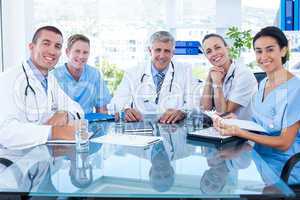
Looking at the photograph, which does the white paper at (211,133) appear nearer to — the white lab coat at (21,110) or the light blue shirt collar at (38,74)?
the white lab coat at (21,110)

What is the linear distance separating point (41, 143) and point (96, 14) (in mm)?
2596

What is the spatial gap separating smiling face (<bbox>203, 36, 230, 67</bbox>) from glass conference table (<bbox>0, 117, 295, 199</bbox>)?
1127mm

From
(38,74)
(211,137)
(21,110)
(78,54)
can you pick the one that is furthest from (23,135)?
(78,54)

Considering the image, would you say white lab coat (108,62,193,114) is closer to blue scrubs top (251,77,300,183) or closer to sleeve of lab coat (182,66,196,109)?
sleeve of lab coat (182,66,196,109)

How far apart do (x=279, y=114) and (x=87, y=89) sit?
1601 millimetres

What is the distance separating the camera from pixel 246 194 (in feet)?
3.59

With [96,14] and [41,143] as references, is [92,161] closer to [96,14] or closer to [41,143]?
[41,143]

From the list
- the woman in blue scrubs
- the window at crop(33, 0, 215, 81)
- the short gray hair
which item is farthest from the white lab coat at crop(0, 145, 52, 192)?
the window at crop(33, 0, 215, 81)

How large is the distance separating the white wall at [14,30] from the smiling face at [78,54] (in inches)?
33.7

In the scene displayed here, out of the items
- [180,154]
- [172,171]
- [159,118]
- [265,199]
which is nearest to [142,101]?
[159,118]

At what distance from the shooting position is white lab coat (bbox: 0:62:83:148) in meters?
1.85

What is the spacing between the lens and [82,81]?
3.05m

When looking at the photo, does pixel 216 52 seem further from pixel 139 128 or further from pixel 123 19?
pixel 123 19

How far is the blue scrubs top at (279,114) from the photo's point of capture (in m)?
1.99
